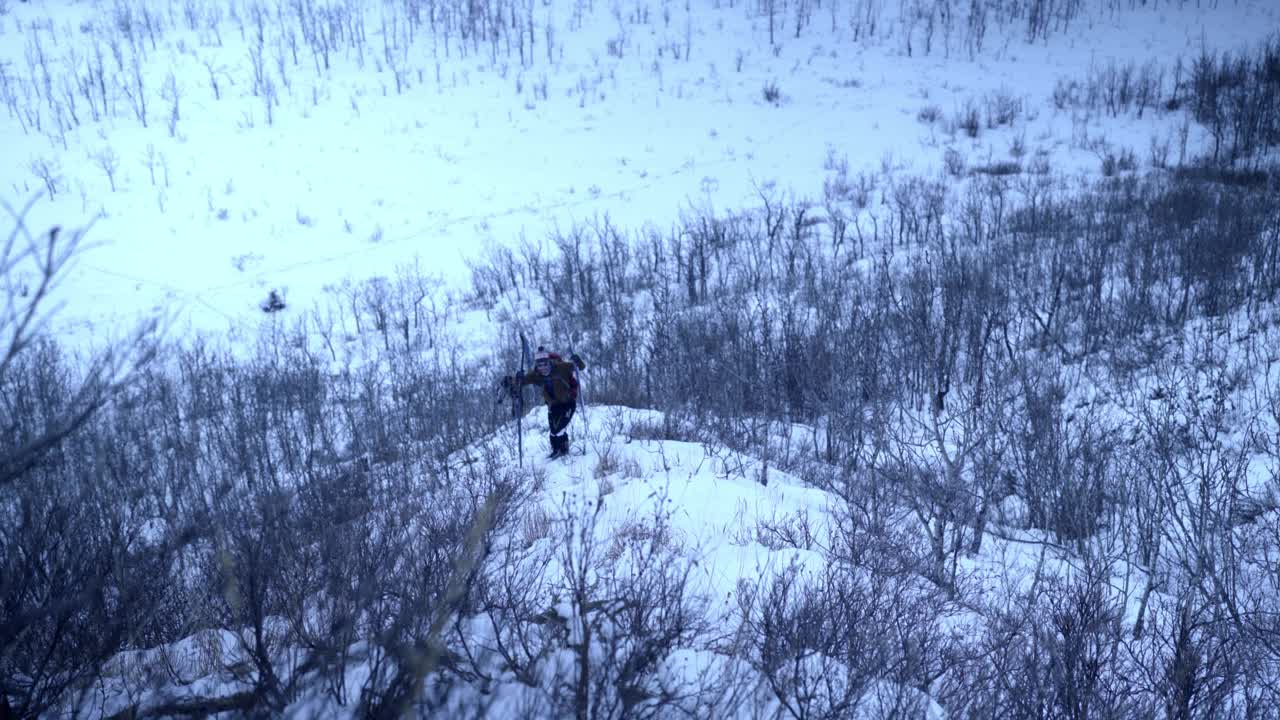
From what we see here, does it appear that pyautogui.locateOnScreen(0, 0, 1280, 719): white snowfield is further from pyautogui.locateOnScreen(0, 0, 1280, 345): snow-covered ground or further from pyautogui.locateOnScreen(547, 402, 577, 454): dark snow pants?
pyautogui.locateOnScreen(547, 402, 577, 454): dark snow pants

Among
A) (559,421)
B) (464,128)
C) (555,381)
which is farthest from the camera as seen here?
(464,128)

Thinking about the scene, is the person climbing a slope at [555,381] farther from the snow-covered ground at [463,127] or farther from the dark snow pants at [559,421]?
the snow-covered ground at [463,127]

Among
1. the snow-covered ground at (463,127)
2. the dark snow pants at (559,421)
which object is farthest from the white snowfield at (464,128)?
the dark snow pants at (559,421)

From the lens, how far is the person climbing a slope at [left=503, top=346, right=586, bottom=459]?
8.38m

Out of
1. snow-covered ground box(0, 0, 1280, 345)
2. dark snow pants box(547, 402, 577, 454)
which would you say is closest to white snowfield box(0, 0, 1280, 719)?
snow-covered ground box(0, 0, 1280, 345)

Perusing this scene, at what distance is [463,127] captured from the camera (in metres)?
29.1

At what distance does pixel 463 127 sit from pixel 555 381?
23.1 meters

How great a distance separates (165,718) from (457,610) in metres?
1.45

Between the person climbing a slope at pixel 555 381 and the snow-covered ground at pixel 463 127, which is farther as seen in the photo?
the snow-covered ground at pixel 463 127

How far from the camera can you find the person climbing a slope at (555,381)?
8383 mm

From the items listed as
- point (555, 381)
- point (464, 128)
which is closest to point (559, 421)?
point (555, 381)

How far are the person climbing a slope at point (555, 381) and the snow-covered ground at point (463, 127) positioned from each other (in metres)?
14.3

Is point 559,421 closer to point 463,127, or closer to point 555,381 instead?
point 555,381

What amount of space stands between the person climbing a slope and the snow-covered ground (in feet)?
47.0
